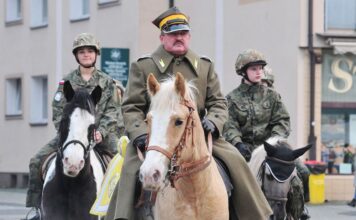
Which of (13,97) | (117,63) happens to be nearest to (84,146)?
(117,63)

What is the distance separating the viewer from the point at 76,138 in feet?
33.1

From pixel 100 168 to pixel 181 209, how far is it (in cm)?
375

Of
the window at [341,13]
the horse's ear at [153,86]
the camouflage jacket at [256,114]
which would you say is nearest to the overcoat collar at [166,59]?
the horse's ear at [153,86]

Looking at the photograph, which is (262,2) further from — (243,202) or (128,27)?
(243,202)

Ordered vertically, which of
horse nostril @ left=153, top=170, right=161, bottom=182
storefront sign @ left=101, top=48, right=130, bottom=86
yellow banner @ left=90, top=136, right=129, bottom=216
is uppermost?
storefront sign @ left=101, top=48, right=130, bottom=86

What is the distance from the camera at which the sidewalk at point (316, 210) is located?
75.4 feet

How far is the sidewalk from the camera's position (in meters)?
23.0

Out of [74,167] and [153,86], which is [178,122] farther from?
[74,167]

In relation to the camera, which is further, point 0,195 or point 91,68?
point 0,195

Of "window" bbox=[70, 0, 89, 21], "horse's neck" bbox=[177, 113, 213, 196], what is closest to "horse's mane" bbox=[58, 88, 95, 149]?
"horse's neck" bbox=[177, 113, 213, 196]

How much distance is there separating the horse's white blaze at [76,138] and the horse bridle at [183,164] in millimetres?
2664

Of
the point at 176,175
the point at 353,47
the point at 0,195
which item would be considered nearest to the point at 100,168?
the point at 176,175

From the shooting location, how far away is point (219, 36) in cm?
3266

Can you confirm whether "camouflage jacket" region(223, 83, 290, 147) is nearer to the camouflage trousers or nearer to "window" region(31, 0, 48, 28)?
the camouflage trousers
